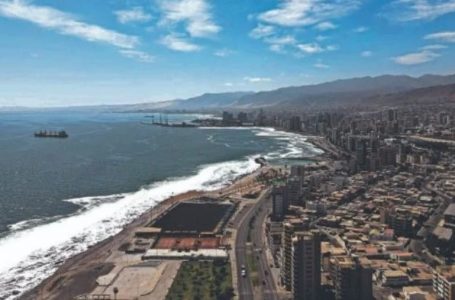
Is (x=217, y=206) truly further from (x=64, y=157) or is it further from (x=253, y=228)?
(x=64, y=157)

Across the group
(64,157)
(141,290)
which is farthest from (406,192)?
(64,157)

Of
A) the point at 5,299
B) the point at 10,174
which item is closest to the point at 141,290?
the point at 5,299

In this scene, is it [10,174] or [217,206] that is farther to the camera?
[10,174]

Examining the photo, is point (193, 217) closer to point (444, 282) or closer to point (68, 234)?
point (68, 234)

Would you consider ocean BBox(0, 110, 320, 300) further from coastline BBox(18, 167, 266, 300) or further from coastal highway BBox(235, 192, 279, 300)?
coastal highway BBox(235, 192, 279, 300)

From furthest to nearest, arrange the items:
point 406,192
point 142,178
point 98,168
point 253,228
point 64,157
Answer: point 64,157
point 98,168
point 142,178
point 406,192
point 253,228

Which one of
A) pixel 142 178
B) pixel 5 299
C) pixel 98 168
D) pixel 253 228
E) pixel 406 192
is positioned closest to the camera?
pixel 5 299
